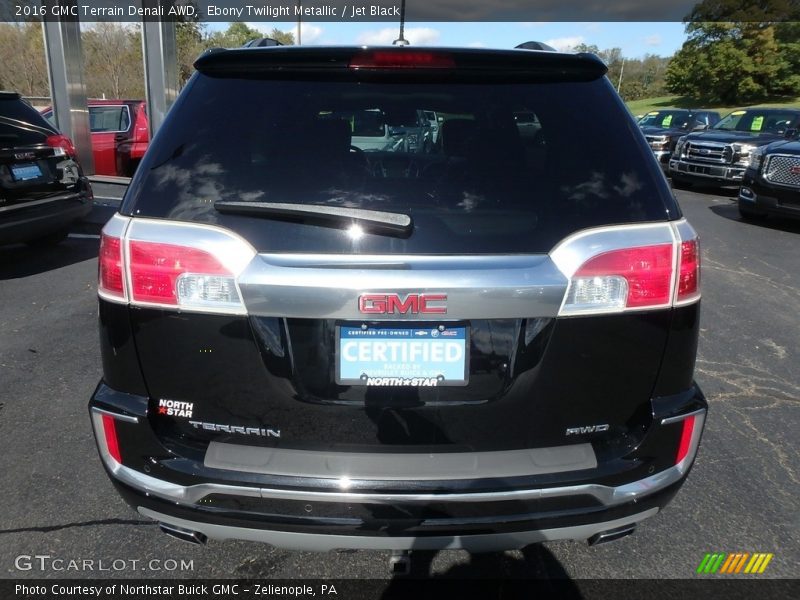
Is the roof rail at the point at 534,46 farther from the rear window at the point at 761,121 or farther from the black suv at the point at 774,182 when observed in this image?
the rear window at the point at 761,121

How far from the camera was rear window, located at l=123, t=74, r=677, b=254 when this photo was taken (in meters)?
1.73

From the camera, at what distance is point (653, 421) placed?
1.85 metres

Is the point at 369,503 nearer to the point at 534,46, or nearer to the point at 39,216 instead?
the point at 534,46

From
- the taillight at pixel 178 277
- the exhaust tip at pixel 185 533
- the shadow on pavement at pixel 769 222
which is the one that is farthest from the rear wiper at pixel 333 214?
the shadow on pavement at pixel 769 222

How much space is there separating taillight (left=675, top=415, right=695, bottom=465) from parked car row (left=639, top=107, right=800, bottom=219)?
855 cm

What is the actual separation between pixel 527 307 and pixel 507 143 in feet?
1.92

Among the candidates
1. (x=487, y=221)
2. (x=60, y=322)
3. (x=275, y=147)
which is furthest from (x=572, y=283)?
(x=60, y=322)

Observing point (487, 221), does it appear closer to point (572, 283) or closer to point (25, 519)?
point (572, 283)

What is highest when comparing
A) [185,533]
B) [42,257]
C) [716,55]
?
[716,55]

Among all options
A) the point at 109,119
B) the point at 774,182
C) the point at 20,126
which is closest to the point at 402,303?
the point at 20,126

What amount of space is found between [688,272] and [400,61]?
1138 mm

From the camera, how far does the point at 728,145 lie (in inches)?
473

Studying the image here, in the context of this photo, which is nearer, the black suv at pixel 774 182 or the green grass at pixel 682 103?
the black suv at pixel 774 182

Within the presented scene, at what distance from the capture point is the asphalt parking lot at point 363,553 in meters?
2.32
